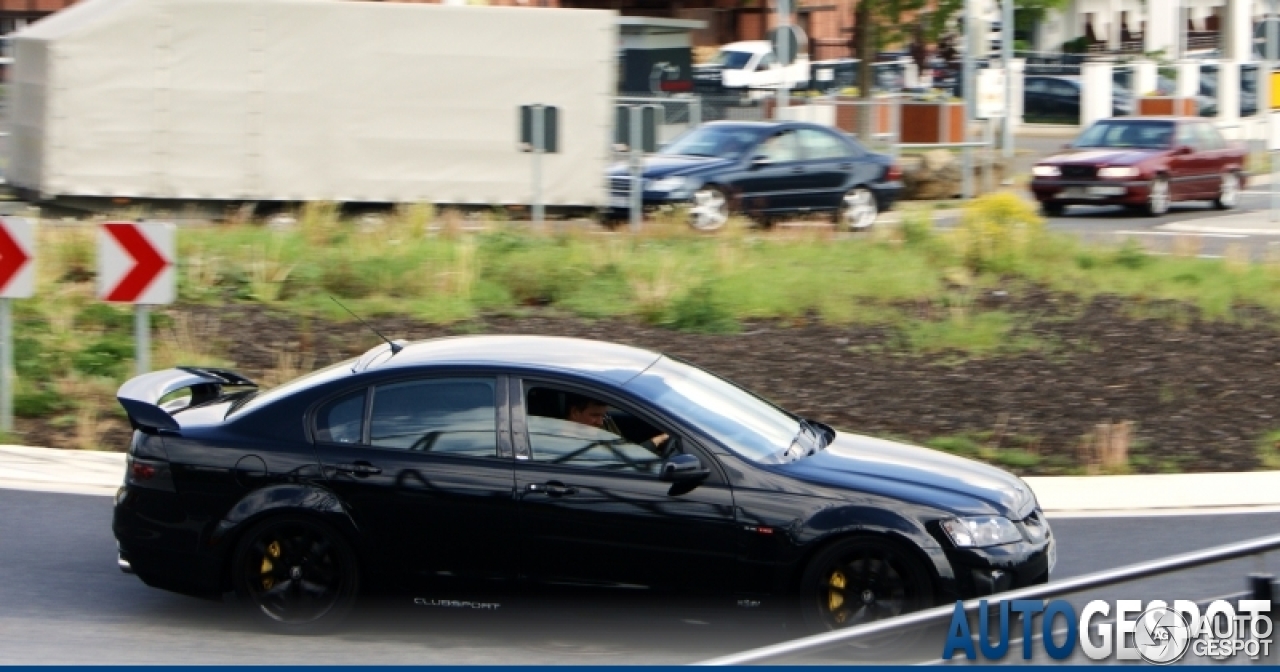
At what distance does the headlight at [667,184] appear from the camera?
20.6 m

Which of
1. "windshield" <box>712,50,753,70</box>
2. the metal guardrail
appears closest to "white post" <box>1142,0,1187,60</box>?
"windshield" <box>712,50,753,70</box>

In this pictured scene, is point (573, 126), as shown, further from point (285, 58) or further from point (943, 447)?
point (943, 447)

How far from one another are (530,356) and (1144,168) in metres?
20.2

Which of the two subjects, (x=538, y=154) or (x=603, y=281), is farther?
(x=538, y=154)

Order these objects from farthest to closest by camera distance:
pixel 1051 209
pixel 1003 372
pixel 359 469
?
1. pixel 1051 209
2. pixel 1003 372
3. pixel 359 469

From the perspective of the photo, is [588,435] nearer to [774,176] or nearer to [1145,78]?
[774,176]

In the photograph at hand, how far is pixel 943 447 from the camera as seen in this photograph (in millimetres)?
10633

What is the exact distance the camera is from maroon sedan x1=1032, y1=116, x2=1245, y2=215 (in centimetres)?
2558

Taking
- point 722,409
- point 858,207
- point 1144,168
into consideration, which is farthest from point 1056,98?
point 722,409

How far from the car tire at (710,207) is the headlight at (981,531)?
13.8m

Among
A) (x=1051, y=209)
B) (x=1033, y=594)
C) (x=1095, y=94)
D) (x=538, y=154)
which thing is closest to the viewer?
(x=1033, y=594)

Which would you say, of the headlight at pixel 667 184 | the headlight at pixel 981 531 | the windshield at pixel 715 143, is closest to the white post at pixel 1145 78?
the windshield at pixel 715 143

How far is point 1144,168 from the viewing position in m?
25.6

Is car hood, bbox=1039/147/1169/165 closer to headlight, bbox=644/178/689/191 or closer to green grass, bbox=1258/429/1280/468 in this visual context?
headlight, bbox=644/178/689/191
